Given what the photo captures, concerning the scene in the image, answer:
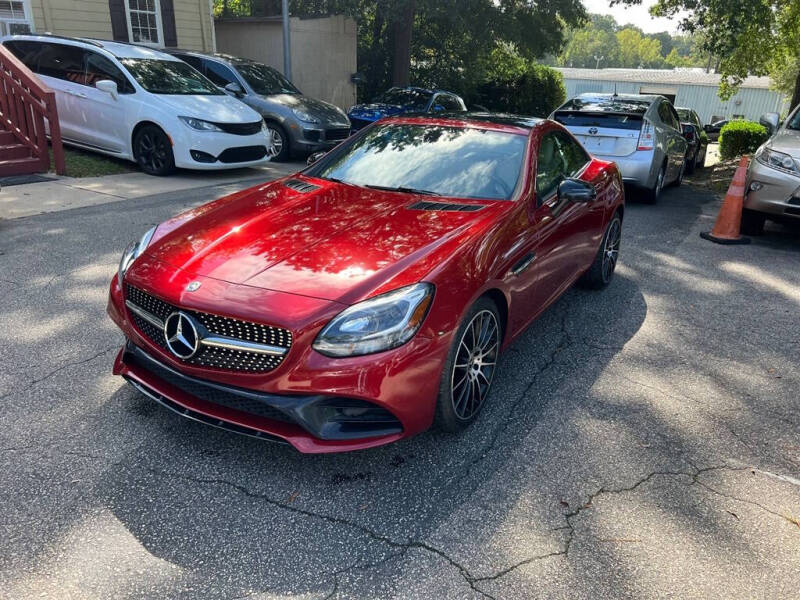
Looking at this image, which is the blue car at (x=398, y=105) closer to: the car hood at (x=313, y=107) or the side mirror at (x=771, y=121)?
the car hood at (x=313, y=107)

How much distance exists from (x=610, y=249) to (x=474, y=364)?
283cm

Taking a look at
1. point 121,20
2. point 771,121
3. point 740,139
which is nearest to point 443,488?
point 771,121

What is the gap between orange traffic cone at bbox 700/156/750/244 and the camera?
7520mm

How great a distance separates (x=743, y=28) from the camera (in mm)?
12852

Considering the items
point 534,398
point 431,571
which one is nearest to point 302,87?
point 534,398

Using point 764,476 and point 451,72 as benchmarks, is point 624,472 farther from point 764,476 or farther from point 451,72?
point 451,72

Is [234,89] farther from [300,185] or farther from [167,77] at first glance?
[300,185]

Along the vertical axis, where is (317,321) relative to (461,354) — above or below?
above

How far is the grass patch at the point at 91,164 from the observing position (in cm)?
952

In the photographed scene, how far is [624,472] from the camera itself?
10.3 feet

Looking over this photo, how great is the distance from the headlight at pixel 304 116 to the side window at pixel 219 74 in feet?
4.53

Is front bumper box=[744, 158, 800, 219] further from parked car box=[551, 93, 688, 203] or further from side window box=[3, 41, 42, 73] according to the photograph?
side window box=[3, 41, 42, 73]

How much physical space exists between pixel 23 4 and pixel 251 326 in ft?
43.9

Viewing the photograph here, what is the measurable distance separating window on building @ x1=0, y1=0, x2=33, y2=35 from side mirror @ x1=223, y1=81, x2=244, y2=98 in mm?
4566
